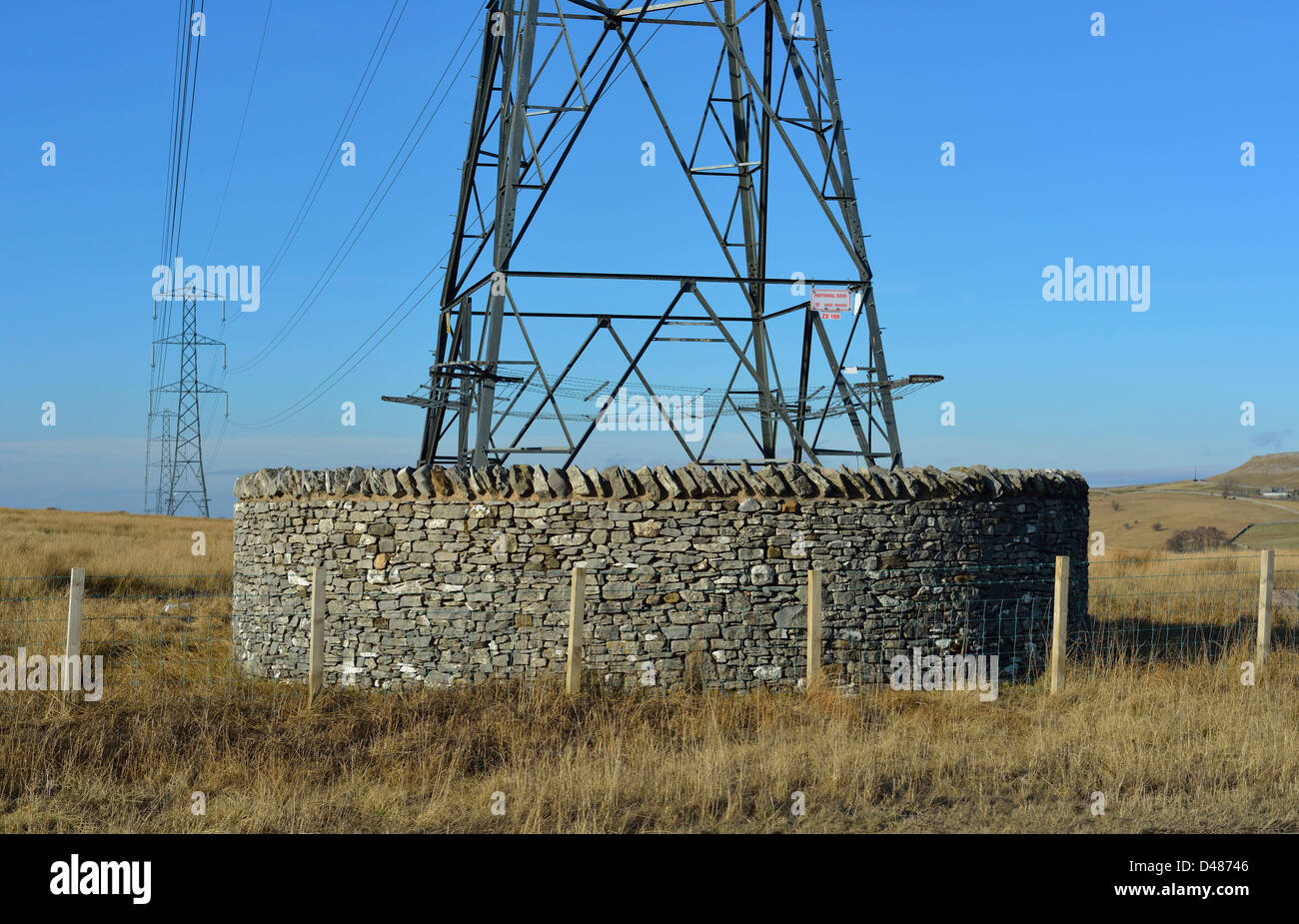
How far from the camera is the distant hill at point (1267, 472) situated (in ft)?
293

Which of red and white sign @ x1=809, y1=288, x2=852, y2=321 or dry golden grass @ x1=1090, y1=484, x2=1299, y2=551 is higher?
→ red and white sign @ x1=809, y1=288, x2=852, y2=321

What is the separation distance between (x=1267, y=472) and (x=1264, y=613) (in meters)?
105

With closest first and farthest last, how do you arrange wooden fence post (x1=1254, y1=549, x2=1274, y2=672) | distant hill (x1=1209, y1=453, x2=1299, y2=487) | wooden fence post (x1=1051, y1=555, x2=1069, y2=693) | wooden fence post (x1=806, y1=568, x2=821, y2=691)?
wooden fence post (x1=806, y1=568, x2=821, y2=691), wooden fence post (x1=1051, y1=555, x2=1069, y2=693), wooden fence post (x1=1254, y1=549, x2=1274, y2=672), distant hill (x1=1209, y1=453, x2=1299, y2=487)

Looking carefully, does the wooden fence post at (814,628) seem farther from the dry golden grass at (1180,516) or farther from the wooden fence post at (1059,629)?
the dry golden grass at (1180,516)

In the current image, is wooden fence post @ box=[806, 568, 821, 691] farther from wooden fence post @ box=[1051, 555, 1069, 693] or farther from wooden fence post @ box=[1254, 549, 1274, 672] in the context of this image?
wooden fence post @ box=[1254, 549, 1274, 672]

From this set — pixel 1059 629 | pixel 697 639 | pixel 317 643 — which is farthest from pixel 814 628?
pixel 317 643

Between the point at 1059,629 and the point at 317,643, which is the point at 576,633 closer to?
the point at 317,643

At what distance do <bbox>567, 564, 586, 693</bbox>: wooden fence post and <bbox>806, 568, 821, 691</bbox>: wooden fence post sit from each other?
2.70 meters

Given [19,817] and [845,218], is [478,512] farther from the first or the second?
[845,218]

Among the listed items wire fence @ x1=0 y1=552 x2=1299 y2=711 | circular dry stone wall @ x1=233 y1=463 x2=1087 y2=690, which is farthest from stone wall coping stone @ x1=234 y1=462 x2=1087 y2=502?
wire fence @ x1=0 y1=552 x2=1299 y2=711

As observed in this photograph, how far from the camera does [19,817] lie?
296 inches

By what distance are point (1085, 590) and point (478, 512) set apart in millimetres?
8944

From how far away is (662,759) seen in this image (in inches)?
346

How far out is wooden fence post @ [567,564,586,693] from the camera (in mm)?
11250
